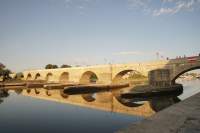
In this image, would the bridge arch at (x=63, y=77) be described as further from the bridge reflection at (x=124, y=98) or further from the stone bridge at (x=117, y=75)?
the bridge reflection at (x=124, y=98)

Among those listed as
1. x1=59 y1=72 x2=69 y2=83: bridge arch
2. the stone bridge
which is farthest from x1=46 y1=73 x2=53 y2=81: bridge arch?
the stone bridge

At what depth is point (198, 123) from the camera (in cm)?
666

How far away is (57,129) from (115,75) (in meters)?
32.0

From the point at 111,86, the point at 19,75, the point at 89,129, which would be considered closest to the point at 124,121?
the point at 89,129

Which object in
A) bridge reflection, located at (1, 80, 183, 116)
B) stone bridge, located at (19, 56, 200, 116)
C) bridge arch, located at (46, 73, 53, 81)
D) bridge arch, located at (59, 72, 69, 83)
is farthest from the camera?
bridge arch, located at (46, 73, 53, 81)

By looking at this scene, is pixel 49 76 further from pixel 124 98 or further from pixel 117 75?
pixel 124 98

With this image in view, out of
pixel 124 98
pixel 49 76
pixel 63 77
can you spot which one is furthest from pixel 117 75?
pixel 49 76

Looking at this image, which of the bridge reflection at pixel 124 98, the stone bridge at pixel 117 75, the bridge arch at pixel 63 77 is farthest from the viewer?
the bridge arch at pixel 63 77

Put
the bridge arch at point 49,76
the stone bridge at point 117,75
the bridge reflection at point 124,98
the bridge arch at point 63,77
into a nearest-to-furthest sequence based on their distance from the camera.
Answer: the bridge reflection at point 124,98, the stone bridge at point 117,75, the bridge arch at point 63,77, the bridge arch at point 49,76

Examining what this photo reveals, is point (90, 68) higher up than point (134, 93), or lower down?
higher up

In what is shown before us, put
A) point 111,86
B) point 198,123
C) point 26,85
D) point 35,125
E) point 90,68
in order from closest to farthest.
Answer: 1. point 198,123
2. point 35,125
3. point 111,86
4. point 90,68
5. point 26,85

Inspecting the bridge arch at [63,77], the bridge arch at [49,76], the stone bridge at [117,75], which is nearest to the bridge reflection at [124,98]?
the stone bridge at [117,75]

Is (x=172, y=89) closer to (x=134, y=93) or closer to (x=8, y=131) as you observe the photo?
(x=134, y=93)

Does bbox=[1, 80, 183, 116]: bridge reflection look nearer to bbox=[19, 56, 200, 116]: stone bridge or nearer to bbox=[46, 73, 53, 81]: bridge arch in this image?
bbox=[19, 56, 200, 116]: stone bridge
